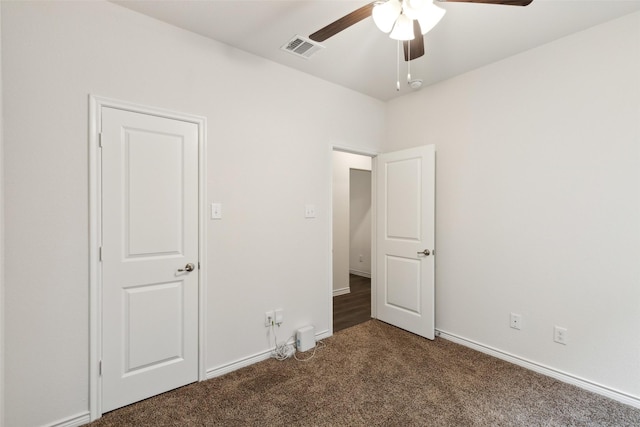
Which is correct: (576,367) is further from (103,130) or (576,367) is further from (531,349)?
(103,130)

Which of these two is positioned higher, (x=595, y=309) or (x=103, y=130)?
(x=103, y=130)

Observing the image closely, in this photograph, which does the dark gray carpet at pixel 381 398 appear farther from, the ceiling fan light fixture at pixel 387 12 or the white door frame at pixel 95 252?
the ceiling fan light fixture at pixel 387 12

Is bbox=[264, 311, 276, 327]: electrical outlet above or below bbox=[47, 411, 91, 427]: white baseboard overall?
above

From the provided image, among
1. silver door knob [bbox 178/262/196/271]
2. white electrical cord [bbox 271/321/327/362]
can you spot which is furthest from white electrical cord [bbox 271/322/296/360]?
silver door knob [bbox 178/262/196/271]

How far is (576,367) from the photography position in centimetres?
221

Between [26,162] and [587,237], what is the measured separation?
3.67 meters

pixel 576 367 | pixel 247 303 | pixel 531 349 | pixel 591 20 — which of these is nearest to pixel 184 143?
pixel 247 303

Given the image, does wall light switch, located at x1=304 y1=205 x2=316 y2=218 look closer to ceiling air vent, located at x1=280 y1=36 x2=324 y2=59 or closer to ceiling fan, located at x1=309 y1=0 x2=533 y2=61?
ceiling air vent, located at x1=280 y1=36 x2=324 y2=59

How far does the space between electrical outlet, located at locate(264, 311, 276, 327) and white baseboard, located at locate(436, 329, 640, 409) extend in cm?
175

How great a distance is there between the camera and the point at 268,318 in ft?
8.62

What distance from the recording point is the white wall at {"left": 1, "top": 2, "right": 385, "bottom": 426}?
5.39 ft

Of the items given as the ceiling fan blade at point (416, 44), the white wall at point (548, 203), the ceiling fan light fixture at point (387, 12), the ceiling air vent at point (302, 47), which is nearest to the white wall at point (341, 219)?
the white wall at point (548, 203)

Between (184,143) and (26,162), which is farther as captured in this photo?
(184,143)

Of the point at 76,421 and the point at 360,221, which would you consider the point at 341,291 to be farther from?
the point at 76,421
